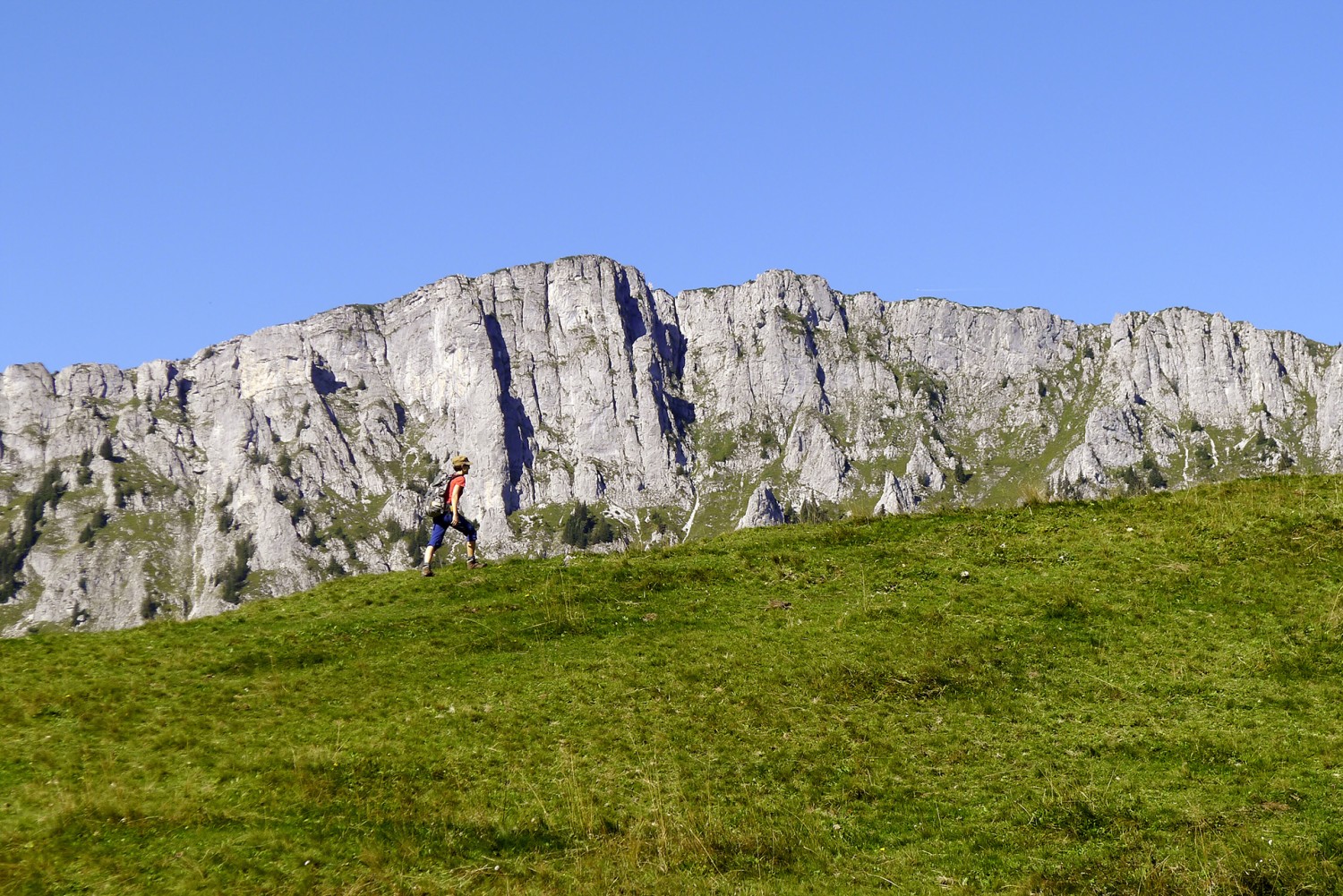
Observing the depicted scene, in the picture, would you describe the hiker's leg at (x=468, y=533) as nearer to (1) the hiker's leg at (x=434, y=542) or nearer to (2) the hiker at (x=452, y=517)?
(2) the hiker at (x=452, y=517)

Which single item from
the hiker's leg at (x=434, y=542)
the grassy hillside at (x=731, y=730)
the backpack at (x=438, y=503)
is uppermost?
the backpack at (x=438, y=503)

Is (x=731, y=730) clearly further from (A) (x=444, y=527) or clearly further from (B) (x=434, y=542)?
(A) (x=444, y=527)

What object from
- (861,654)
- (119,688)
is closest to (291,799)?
(119,688)

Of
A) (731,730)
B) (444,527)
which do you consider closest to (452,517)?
(444,527)

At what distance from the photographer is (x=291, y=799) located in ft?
51.0

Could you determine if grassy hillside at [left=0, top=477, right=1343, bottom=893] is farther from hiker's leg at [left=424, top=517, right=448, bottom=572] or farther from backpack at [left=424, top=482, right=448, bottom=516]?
backpack at [left=424, top=482, right=448, bottom=516]

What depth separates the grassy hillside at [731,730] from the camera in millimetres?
13742

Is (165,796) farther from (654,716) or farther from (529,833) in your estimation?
(654,716)

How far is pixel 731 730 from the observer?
18109mm

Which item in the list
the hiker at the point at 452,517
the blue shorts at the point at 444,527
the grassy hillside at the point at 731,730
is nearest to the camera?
the grassy hillside at the point at 731,730

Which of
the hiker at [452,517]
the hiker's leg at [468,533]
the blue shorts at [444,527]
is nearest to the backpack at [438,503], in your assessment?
the hiker at [452,517]

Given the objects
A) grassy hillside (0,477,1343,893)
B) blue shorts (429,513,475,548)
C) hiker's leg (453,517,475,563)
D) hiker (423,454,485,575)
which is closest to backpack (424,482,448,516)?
hiker (423,454,485,575)

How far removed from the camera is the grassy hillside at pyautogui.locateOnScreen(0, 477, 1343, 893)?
13.7 metres

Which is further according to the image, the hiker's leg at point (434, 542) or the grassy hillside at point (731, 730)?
the hiker's leg at point (434, 542)
